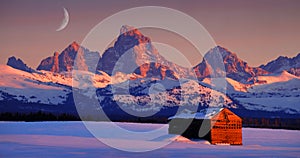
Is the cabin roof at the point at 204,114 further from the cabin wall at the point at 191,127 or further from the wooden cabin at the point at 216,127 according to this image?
the cabin wall at the point at 191,127

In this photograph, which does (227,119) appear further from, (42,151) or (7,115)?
(7,115)

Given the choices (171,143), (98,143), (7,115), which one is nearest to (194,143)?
(171,143)

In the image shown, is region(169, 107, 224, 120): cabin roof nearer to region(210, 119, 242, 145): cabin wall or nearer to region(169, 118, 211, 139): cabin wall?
region(169, 118, 211, 139): cabin wall

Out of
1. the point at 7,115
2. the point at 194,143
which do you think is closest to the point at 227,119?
the point at 194,143

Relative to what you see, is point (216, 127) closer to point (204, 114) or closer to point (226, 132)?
point (226, 132)

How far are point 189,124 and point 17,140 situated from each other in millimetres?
17738

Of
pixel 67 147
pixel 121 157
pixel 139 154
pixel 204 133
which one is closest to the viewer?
pixel 121 157

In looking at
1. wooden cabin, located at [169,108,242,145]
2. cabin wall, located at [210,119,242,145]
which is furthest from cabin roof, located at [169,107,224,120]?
cabin wall, located at [210,119,242,145]

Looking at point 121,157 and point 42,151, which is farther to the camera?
point 42,151

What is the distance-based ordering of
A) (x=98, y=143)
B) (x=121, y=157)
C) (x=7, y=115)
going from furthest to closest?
(x=7, y=115) < (x=98, y=143) < (x=121, y=157)

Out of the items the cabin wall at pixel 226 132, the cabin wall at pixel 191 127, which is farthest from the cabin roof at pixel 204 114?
the cabin wall at pixel 226 132

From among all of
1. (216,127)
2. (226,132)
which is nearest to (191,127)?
(216,127)

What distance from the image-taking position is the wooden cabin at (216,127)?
50.5 m

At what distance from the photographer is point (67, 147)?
1553 inches
